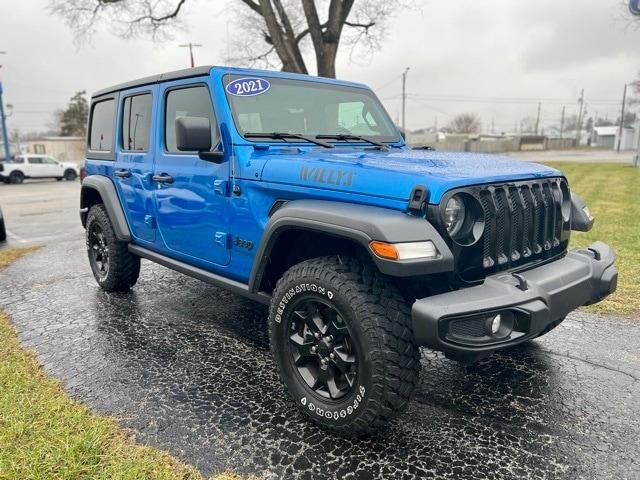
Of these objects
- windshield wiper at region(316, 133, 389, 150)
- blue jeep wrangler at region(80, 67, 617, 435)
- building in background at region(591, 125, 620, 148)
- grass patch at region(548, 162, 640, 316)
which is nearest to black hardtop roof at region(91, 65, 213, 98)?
blue jeep wrangler at region(80, 67, 617, 435)

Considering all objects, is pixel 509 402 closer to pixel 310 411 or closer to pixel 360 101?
pixel 310 411

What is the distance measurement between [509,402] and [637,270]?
3.45 m

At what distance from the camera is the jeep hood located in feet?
7.41

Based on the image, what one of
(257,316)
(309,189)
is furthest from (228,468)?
(257,316)

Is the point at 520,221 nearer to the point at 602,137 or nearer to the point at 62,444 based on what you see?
the point at 62,444

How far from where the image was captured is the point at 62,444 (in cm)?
237

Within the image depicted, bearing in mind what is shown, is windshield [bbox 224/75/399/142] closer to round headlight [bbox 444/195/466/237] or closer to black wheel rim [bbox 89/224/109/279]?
round headlight [bbox 444/195/466/237]

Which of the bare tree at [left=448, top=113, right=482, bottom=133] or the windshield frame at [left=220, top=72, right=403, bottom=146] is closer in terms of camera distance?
the windshield frame at [left=220, top=72, right=403, bottom=146]

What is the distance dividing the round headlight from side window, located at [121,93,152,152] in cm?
271

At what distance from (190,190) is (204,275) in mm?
612

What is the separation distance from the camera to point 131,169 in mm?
4168

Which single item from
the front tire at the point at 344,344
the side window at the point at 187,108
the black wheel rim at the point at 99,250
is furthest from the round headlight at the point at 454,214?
the black wheel rim at the point at 99,250

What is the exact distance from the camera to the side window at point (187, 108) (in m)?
3.26

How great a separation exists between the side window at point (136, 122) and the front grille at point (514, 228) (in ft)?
9.25
